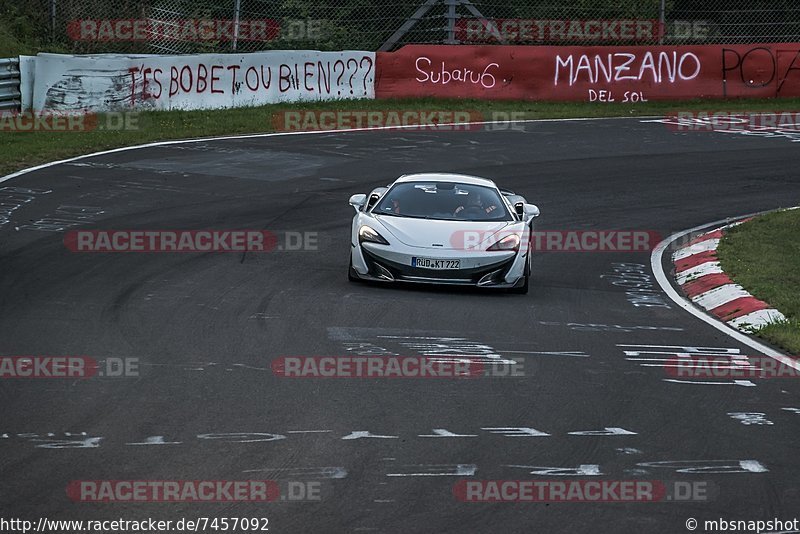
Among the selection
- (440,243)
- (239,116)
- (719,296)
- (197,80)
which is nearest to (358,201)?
(440,243)

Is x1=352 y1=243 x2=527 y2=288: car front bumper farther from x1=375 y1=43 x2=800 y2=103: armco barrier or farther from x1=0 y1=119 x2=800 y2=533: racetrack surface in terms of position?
x1=375 y1=43 x2=800 y2=103: armco barrier

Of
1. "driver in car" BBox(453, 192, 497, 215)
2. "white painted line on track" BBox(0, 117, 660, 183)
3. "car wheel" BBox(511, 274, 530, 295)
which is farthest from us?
"white painted line on track" BBox(0, 117, 660, 183)

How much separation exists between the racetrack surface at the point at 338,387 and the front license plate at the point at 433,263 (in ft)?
1.08

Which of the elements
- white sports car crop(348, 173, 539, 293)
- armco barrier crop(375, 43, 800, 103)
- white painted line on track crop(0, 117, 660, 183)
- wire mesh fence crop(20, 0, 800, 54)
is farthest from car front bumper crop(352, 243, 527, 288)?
wire mesh fence crop(20, 0, 800, 54)

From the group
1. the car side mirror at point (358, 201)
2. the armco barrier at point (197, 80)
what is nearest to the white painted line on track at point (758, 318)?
the car side mirror at point (358, 201)

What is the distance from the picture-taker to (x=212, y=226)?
16047 mm

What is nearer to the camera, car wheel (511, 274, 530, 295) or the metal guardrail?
car wheel (511, 274, 530, 295)

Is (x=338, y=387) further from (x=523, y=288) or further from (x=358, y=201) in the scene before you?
(x=358, y=201)

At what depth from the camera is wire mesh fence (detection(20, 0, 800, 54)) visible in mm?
29344

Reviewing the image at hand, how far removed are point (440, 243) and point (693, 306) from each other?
2.78m

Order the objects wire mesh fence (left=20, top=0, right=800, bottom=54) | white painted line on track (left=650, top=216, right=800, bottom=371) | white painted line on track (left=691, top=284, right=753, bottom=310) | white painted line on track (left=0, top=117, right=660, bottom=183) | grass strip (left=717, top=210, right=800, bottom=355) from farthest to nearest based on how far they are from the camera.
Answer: wire mesh fence (left=20, top=0, right=800, bottom=54)
white painted line on track (left=0, top=117, right=660, bottom=183)
white painted line on track (left=691, top=284, right=753, bottom=310)
grass strip (left=717, top=210, right=800, bottom=355)
white painted line on track (left=650, top=216, right=800, bottom=371)

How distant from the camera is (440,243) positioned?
1298 cm

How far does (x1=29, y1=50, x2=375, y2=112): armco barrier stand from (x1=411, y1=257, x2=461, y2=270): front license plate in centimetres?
1337

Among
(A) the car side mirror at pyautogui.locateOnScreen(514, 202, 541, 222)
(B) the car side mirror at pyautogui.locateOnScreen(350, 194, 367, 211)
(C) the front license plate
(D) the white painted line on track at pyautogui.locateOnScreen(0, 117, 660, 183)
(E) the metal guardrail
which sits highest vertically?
(E) the metal guardrail
